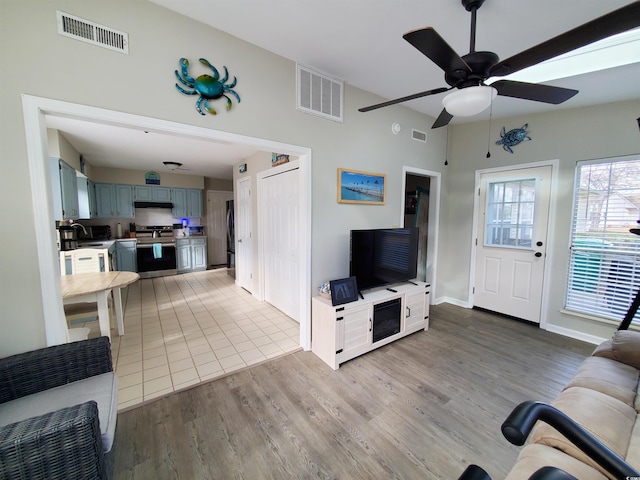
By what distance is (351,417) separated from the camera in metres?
1.83

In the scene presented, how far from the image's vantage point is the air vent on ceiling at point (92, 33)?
4.86 ft

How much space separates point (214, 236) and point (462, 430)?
6.89 m

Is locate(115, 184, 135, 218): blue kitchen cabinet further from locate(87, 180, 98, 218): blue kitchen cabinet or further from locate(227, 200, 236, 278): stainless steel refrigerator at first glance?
locate(227, 200, 236, 278): stainless steel refrigerator

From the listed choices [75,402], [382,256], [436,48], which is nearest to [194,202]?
[382,256]

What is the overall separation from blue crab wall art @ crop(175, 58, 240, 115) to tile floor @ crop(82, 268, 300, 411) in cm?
231

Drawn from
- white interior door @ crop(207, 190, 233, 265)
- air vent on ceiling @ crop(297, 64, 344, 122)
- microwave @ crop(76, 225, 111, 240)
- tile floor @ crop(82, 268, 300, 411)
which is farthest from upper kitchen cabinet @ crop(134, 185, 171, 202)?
air vent on ceiling @ crop(297, 64, 344, 122)

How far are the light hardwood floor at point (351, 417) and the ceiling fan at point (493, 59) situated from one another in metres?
2.14

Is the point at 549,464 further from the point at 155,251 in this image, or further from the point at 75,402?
the point at 155,251

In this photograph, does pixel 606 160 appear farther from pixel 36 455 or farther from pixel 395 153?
pixel 36 455

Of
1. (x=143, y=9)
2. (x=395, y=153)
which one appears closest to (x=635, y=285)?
(x=395, y=153)

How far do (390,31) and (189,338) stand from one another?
369 cm

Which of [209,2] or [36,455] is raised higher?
[209,2]

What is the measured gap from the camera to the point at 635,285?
2682 millimetres

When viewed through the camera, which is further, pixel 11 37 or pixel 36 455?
pixel 11 37
